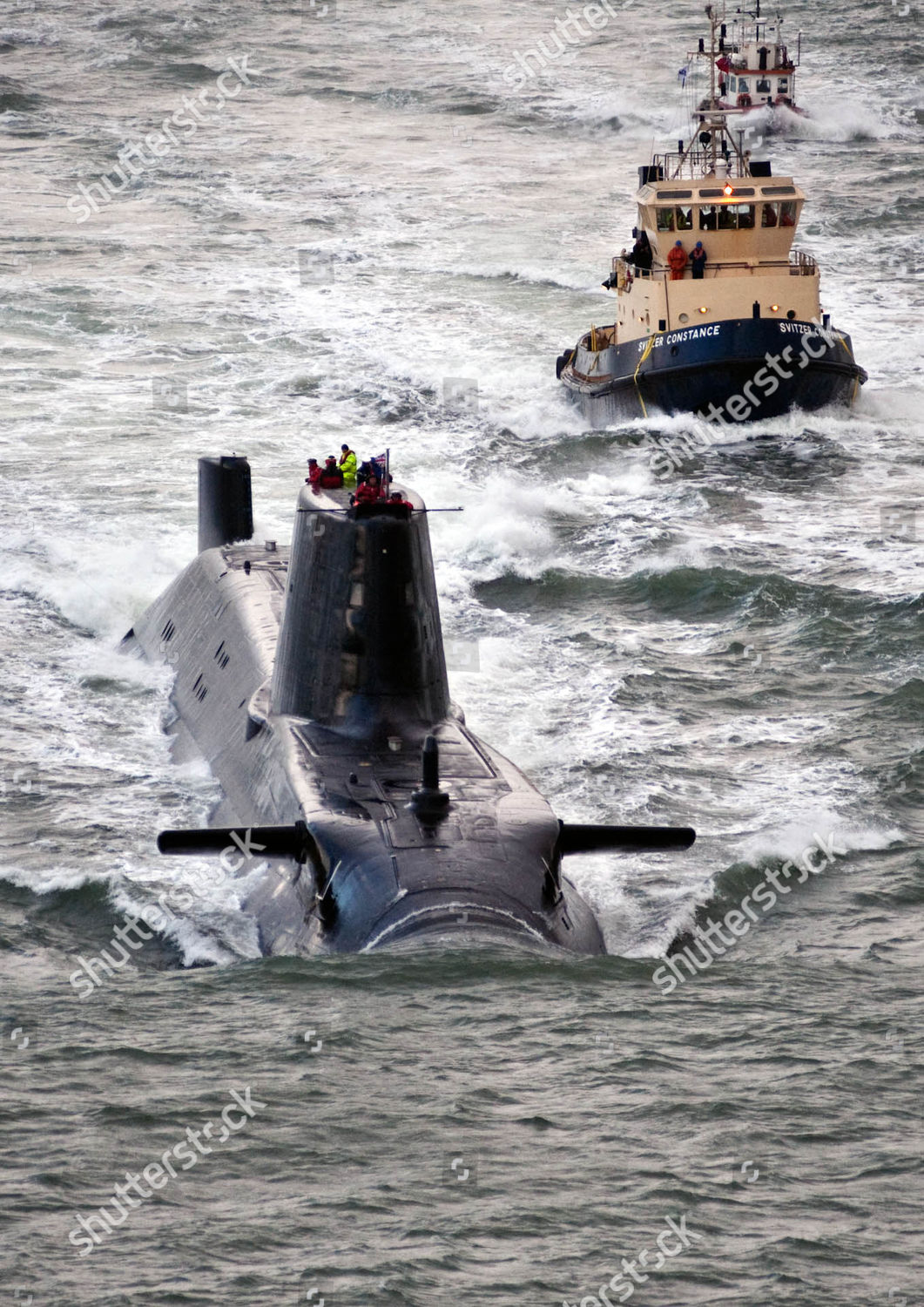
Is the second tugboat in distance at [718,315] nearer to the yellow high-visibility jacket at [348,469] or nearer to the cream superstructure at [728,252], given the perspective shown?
the cream superstructure at [728,252]

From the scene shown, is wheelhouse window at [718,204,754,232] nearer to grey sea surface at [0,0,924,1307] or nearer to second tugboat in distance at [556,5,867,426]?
second tugboat in distance at [556,5,867,426]

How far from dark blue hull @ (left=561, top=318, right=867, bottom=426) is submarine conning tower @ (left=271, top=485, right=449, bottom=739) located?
19071 mm

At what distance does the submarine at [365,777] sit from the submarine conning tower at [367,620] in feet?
0.05

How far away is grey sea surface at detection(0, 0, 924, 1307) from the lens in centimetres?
984

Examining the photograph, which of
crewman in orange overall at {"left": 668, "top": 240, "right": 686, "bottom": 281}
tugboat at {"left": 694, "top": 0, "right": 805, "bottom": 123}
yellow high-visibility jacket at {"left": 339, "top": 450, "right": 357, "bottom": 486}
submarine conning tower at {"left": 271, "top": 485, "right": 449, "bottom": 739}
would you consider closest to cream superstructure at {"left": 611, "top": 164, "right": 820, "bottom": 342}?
crewman in orange overall at {"left": 668, "top": 240, "right": 686, "bottom": 281}

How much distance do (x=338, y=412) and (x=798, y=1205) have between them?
82.2 ft

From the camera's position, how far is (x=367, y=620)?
14828mm

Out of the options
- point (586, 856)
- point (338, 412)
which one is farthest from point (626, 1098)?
point (338, 412)

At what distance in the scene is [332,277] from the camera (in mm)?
42125

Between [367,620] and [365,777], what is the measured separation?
4.50ft

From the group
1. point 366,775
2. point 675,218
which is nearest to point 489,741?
point 366,775

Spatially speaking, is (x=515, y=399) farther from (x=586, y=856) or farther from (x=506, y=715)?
(x=586, y=856)

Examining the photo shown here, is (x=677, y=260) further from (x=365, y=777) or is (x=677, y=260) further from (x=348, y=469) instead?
(x=365, y=777)

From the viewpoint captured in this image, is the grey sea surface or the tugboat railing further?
the tugboat railing
